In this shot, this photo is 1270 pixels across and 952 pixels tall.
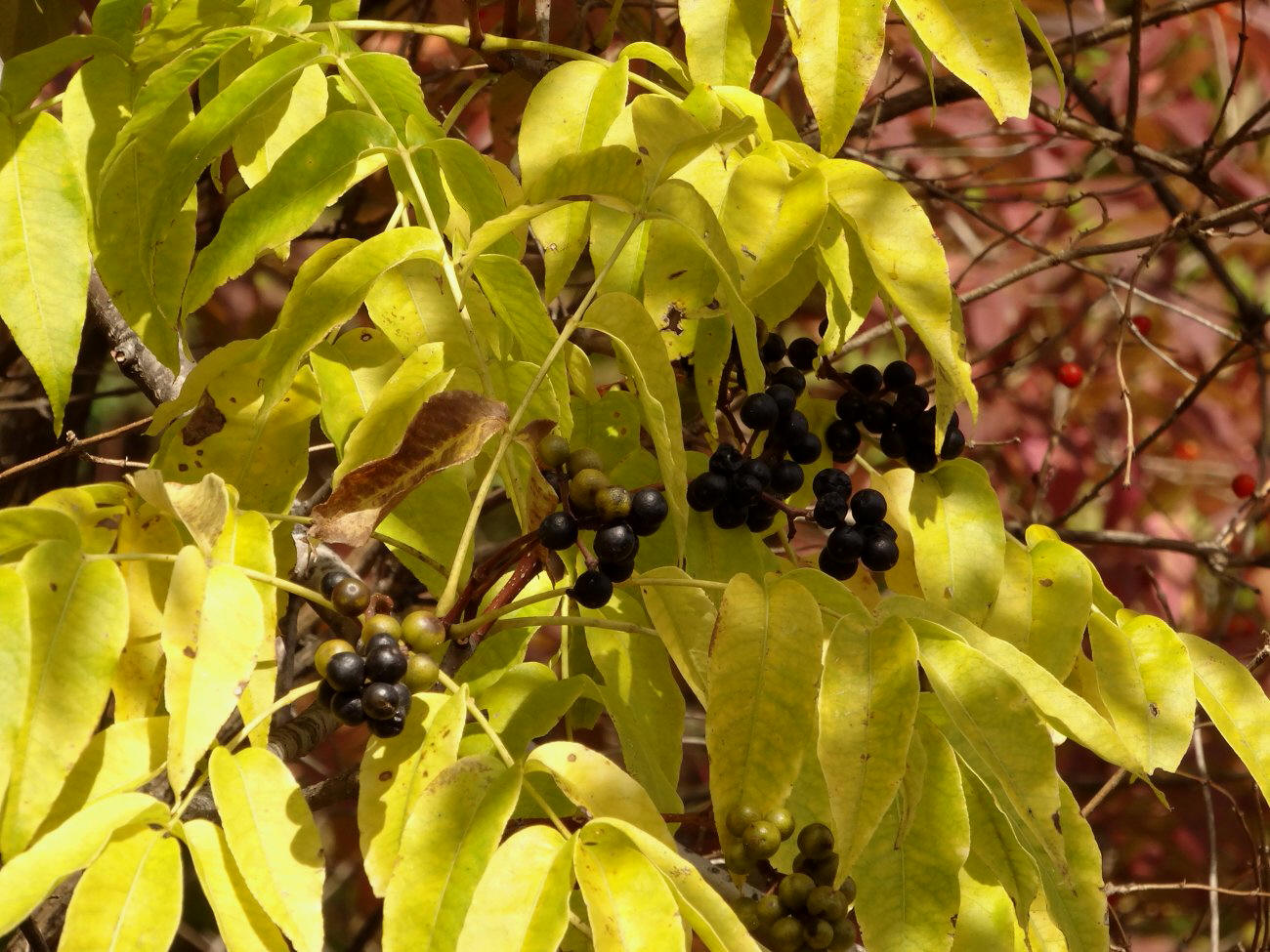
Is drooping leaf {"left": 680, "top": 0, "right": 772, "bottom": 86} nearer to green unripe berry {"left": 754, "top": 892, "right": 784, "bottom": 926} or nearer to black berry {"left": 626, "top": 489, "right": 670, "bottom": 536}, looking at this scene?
black berry {"left": 626, "top": 489, "right": 670, "bottom": 536}

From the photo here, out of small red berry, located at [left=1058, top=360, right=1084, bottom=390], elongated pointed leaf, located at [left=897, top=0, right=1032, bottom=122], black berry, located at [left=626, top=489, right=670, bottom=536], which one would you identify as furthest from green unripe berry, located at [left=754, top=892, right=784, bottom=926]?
small red berry, located at [left=1058, top=360, right=1084, bottom=390]

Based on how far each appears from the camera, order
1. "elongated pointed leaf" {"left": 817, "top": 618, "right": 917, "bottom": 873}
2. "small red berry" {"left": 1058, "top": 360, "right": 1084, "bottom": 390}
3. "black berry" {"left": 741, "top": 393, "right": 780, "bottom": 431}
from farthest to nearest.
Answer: "small red berry" {"left": 1058, "top": 360, "right": 1084, "bottom": 390} → "black berry" {"left": 741, "top": 393, "right": 780, "bottom": 431} → "elongated pointed leaf" {"left": 817, "top": 618, "right": 917, "bottom": 873}

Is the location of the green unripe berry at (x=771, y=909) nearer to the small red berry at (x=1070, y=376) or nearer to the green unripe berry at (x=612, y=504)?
the green unripe berry at (x=612, y=504)

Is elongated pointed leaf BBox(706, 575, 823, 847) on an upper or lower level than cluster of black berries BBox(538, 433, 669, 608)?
lower

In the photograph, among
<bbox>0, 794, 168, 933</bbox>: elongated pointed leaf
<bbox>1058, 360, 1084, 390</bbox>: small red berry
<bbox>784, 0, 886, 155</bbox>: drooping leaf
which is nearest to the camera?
<bbox>0, 794, 168, 933</bbox>: elongated pointed leaf

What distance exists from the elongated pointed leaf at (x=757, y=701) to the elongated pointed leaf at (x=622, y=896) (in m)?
0.14

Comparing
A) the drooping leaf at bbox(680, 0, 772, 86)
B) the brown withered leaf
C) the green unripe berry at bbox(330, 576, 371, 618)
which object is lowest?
the green unripe berry at bbox(330, 576, 371, 618)

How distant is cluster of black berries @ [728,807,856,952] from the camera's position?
49.7 inches

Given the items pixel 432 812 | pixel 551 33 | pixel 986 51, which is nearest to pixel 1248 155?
pixel 551 33

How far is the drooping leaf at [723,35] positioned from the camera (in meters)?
1.55

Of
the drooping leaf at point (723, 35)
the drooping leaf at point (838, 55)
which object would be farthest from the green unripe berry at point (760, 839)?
the drooping leaf at point (723, 35)

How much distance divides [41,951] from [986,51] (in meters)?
1.58

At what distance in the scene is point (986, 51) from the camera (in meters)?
1.45

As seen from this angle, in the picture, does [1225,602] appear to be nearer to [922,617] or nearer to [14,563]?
[922,617]
